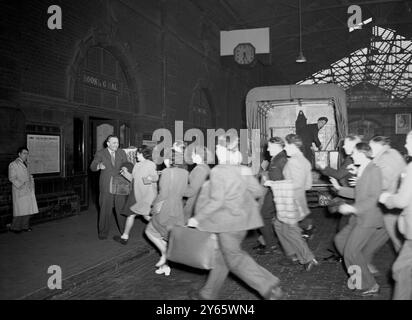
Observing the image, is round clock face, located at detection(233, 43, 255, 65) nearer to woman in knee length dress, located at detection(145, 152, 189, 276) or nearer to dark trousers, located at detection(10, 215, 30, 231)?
dark trousers, located at detection(10, 215, 30, 231)

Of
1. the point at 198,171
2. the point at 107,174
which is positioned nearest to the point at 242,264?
the point at 198,171

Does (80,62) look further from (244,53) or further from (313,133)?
(244,53)

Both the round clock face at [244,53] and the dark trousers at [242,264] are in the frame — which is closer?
the dark trousers at [242,264]

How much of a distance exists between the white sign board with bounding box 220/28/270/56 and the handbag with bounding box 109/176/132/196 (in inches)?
477

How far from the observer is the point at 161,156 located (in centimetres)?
1058

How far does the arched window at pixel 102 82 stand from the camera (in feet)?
35.8

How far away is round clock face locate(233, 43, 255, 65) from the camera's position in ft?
59.0

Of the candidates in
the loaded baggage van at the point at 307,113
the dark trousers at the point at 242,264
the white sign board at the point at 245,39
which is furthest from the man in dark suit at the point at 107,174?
the white sign board at the point at 245,39

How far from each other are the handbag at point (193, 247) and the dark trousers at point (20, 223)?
16.3ft

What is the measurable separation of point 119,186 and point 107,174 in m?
0.30

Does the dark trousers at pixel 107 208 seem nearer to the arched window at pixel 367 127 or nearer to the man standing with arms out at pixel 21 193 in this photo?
the man standing with arms out at pixel 21 193
